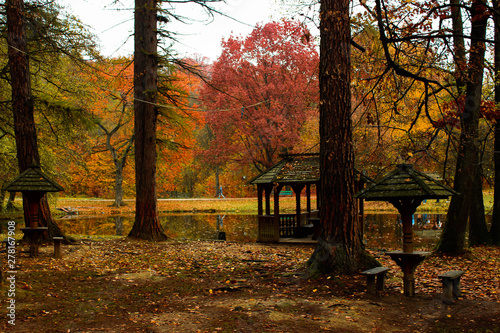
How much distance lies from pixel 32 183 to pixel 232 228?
11.3m

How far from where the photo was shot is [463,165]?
400 inches

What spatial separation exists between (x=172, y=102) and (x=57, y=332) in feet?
33.3

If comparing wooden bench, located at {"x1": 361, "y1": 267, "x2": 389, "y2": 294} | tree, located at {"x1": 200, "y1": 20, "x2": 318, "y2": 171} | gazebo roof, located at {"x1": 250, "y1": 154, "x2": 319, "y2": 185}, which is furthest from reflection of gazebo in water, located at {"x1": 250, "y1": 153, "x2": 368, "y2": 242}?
tree, located at {"x1": 200, "y1": 20, "x2": 318, "y2": 171}

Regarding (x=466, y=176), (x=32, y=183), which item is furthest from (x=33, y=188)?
(x=466, y=176)

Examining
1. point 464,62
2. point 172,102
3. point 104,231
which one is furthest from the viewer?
point 104,231

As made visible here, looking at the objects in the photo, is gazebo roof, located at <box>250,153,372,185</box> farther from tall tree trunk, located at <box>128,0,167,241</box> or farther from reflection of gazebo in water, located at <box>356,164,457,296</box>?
reflection of gazebo in water, located at <box>356,164,457,296</box>

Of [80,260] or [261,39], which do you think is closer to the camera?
[80,260]

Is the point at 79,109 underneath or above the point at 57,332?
above

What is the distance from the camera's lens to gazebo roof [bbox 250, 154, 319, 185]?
528 inches

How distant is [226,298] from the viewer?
656 centimetres

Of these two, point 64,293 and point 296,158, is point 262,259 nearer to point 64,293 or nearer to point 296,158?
point 64,293

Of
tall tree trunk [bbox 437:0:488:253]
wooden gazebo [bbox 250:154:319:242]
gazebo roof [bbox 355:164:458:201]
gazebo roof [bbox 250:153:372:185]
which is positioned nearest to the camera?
gazebo roof [bbox 355:164:458:201]

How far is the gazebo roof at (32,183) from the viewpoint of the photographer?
28.7 feet

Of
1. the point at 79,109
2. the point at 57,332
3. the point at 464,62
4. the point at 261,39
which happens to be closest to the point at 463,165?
the point at 464,62
